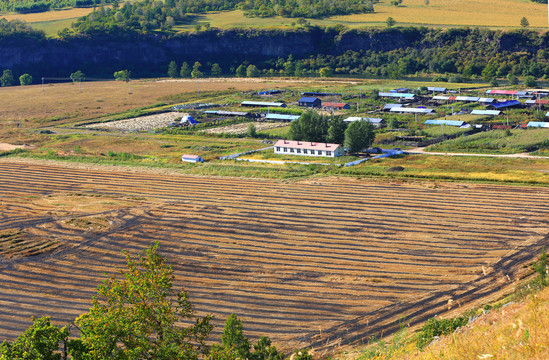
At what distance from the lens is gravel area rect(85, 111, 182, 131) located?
83306 mm

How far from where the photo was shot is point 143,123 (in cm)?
8669

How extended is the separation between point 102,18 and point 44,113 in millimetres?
68208

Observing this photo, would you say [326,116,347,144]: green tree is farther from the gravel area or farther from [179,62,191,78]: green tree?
[179,62,191,78]: green tree

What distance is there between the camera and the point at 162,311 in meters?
→ 16.4

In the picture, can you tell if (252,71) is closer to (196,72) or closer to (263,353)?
(196,72)

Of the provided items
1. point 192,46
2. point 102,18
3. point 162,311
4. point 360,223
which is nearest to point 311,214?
point 360,223

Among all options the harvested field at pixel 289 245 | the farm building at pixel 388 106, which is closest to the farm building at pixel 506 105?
the farm building at pixel 388 106

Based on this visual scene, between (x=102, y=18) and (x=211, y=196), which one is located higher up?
(x=102, y=18)

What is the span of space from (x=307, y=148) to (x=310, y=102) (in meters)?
34.4

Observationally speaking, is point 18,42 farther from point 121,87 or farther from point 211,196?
point 211,196

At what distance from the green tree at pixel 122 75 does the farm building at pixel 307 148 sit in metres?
78.7

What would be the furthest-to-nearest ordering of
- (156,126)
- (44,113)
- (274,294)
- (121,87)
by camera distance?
1. (121,87)
2. (44,113)
3. (156,126)
4. (274,294)

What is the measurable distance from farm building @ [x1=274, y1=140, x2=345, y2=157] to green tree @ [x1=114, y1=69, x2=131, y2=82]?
78.7 m

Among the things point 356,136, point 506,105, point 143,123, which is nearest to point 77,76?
point 143,123
